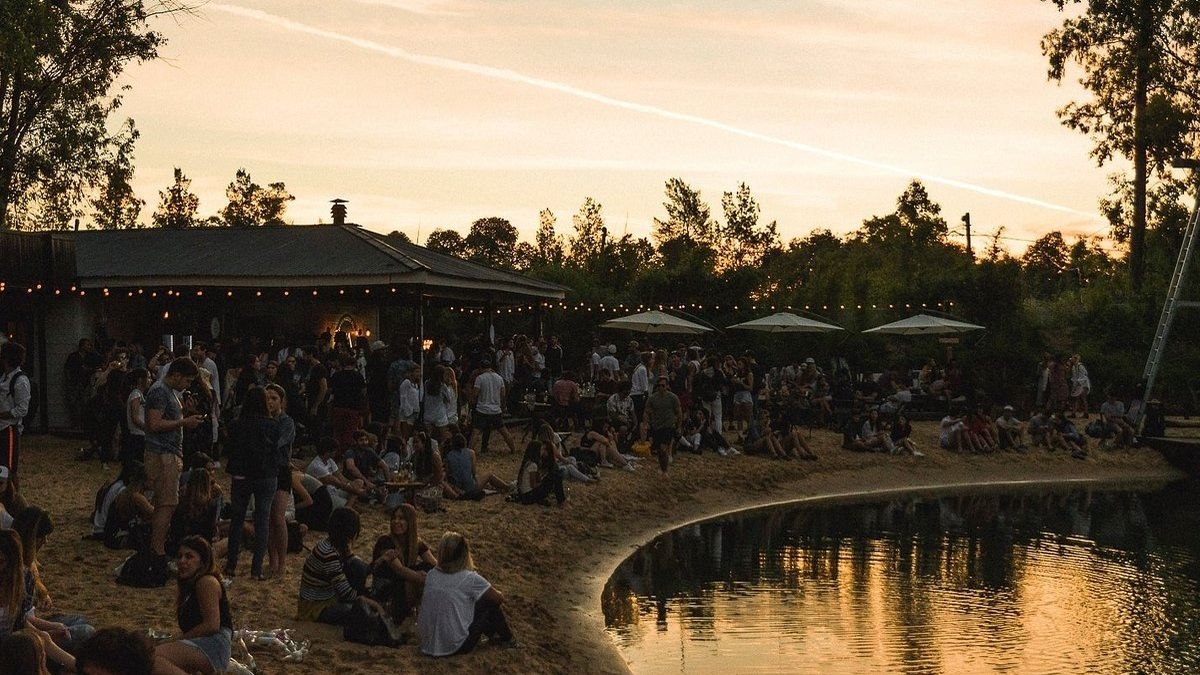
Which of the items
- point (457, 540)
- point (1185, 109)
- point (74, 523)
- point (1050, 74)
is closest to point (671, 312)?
point (1050, 74)

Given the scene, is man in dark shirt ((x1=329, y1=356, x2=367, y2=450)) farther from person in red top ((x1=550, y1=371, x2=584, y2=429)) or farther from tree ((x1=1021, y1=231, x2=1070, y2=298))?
tree ((x1=1021, y1=231, x2=1070, y2=298))

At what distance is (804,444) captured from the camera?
1025 inches

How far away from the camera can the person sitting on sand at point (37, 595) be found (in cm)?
823

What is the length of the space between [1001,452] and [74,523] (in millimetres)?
20573

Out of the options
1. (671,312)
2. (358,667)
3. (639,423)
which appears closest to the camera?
(358,667)

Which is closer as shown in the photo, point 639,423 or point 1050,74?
point 639,423

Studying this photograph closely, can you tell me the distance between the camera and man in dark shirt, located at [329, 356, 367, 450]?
17422mm

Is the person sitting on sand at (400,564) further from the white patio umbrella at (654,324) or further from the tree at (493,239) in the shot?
the tree at (493,239)

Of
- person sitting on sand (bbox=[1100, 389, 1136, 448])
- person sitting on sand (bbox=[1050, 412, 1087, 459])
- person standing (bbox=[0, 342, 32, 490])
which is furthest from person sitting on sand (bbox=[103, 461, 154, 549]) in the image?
person sitting on sand (bbox=[1100, 389, 1136, 448])

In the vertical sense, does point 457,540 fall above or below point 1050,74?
below

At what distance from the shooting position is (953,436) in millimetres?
28266

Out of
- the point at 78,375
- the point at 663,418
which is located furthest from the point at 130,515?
the point at 663,418

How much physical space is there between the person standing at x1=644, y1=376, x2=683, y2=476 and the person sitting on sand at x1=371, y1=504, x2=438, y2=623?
10.8m

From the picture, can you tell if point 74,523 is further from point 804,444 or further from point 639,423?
point 804,444
